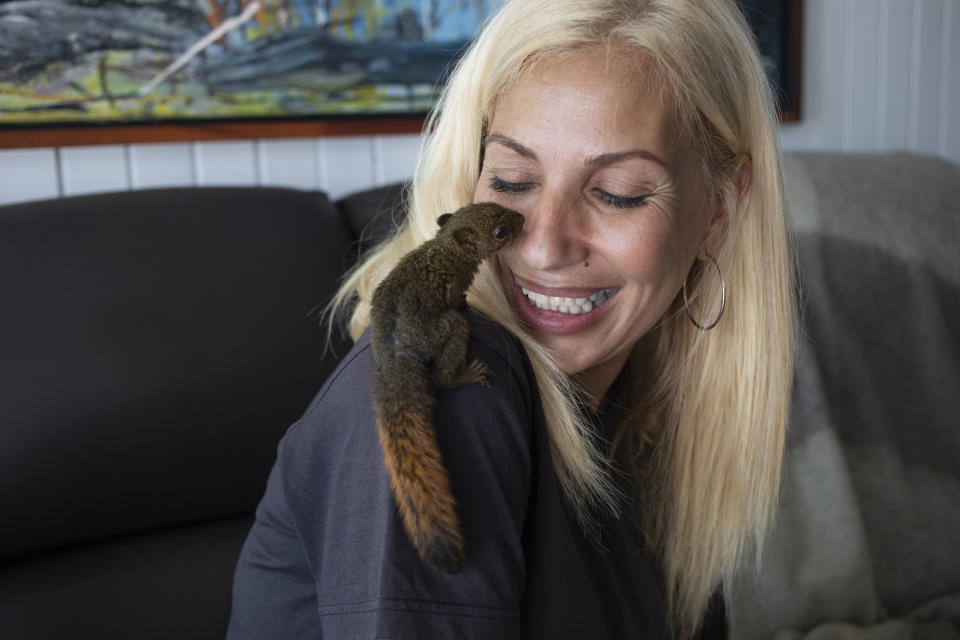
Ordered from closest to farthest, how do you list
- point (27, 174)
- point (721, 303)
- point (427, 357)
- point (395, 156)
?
point (427, 357)
point (721, 303)
point (27, 174)
point (395, 156)

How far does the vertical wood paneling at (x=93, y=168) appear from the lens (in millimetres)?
1975

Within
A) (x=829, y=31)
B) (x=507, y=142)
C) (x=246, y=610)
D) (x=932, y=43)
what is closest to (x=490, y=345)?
(x=507, y=142)

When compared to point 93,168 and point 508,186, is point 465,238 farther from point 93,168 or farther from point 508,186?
point 93,168

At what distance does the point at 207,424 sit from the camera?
1.63 meters

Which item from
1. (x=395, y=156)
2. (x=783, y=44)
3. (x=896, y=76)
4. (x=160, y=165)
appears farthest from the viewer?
(x=896, y=76)

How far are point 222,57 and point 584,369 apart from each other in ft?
4.34

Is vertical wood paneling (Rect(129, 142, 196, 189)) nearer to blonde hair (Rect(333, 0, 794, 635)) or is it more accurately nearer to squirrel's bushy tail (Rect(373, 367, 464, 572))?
blonde hair (Rect(333, 0, 794, 635))

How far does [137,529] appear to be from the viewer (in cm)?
163

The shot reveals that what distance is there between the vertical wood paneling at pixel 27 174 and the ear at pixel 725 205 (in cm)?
151

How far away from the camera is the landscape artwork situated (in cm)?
186

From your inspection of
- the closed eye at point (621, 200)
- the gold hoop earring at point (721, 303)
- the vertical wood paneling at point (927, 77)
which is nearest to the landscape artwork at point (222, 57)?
the gold hoop earring at point (721, 303)

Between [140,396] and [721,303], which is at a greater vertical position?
[721,303]

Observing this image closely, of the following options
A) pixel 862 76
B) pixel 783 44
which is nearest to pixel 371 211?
pixel 783 44

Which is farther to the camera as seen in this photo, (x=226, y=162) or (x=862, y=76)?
(x=862, y=76)
